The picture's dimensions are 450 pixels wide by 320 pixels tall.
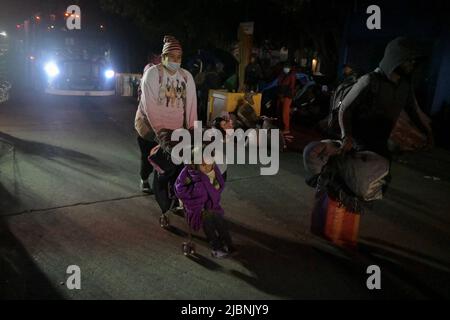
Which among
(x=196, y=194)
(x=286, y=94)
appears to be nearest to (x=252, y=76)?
(x=286, y=94)

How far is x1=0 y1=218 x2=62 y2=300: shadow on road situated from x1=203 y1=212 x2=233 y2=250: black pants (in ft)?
4.56

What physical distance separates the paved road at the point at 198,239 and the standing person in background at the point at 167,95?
115 cm

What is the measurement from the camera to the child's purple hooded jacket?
3.86 metres

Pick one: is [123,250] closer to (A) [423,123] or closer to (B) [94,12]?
(A) [423,123]

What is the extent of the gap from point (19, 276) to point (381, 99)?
3.55 m

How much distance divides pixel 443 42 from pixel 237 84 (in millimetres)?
5876

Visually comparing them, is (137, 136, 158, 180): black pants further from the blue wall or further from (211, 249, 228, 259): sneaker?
the blue wall

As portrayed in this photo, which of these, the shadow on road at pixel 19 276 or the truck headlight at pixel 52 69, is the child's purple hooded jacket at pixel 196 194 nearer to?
the shadow on road at pixel 19 276

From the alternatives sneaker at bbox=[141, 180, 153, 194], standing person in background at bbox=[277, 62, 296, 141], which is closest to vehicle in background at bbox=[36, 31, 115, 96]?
standing person in background at bbox=[277, 62, 296, 141]

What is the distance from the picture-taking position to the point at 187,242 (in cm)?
409

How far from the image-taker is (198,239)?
441 centimetres

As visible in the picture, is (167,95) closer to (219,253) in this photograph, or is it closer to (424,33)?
(219,253)

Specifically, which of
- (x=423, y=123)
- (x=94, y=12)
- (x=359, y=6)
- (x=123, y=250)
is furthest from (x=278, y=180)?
(x=94, y=12)

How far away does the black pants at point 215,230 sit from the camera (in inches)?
155
